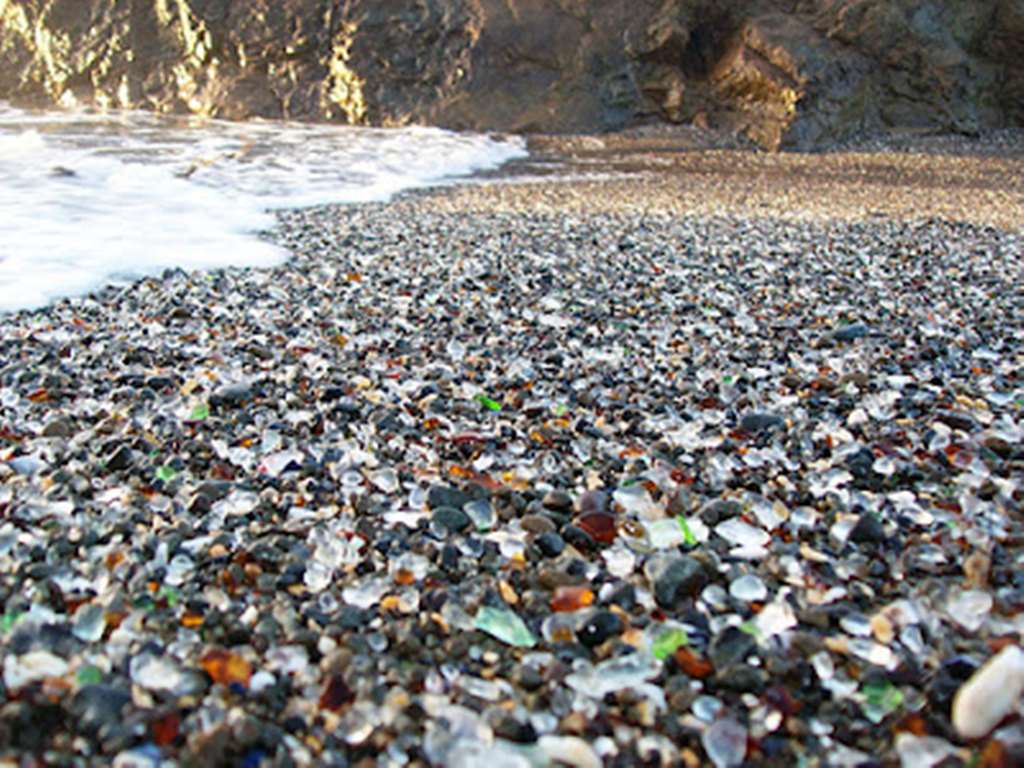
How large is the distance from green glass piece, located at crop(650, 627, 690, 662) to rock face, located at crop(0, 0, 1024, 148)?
15.2 m

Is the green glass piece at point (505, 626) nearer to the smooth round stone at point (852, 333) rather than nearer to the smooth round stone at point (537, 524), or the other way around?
the smooth round stone at point (537, 524)

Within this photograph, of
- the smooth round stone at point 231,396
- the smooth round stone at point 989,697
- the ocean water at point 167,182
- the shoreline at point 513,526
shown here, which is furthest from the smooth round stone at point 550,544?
the ocean water at point 167,182

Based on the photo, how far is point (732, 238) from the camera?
5770 mm

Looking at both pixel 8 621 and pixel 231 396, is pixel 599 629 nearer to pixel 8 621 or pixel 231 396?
pixel 8 621

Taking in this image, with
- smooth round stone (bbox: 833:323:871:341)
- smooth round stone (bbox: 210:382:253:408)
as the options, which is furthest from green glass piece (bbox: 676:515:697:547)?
smooth round stone (bbox: 833:323:871:341)

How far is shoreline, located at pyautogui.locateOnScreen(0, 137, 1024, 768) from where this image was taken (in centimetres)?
137

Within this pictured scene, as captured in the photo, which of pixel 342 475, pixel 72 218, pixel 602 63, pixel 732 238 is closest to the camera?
pixel 342 475

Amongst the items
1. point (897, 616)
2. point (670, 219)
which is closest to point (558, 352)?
point (897, 616)

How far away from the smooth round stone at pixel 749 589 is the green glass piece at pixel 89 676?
1269 millimetres

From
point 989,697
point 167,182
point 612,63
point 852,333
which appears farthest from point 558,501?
point 612,63

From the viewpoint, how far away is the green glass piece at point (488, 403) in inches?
107

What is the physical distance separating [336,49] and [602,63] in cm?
662

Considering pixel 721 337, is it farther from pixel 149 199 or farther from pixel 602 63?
pixel 602 63

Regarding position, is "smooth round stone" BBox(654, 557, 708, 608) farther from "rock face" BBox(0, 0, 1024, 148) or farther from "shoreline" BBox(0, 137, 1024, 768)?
"rock face" BBox(0, 0, 1024, 148)
